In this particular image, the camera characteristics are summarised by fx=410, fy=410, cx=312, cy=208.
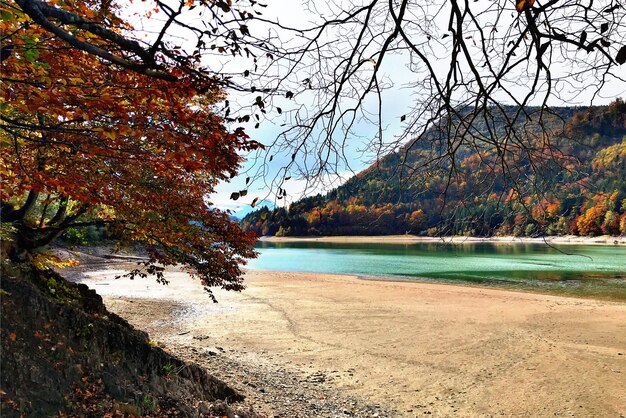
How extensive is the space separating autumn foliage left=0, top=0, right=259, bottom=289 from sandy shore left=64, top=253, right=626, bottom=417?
2973 millimetres

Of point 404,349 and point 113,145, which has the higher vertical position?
point 113,145

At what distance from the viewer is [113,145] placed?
475 centimetres

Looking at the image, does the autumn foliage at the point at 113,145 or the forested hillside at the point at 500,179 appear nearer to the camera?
the forested hillside at the point at 500,179

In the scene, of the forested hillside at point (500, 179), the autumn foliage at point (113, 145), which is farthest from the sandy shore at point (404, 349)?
the forested hillside at point (500, 179)

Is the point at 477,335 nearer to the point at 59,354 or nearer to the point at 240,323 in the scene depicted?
the point at 240,323

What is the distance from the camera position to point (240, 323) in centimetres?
1497

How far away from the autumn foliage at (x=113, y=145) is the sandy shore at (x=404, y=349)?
2.97 metres

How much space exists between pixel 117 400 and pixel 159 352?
1459 millimetres

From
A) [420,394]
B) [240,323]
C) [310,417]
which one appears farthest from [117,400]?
[240,323]

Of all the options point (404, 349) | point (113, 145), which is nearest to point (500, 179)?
point (113, 145)

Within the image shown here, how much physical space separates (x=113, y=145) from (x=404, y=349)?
967 centimetres

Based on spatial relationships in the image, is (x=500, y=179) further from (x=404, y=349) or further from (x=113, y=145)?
(x=404, y=349)

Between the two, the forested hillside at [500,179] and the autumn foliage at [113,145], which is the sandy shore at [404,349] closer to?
the autumn foliage at [113,145]

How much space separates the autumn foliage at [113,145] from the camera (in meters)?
3.53
